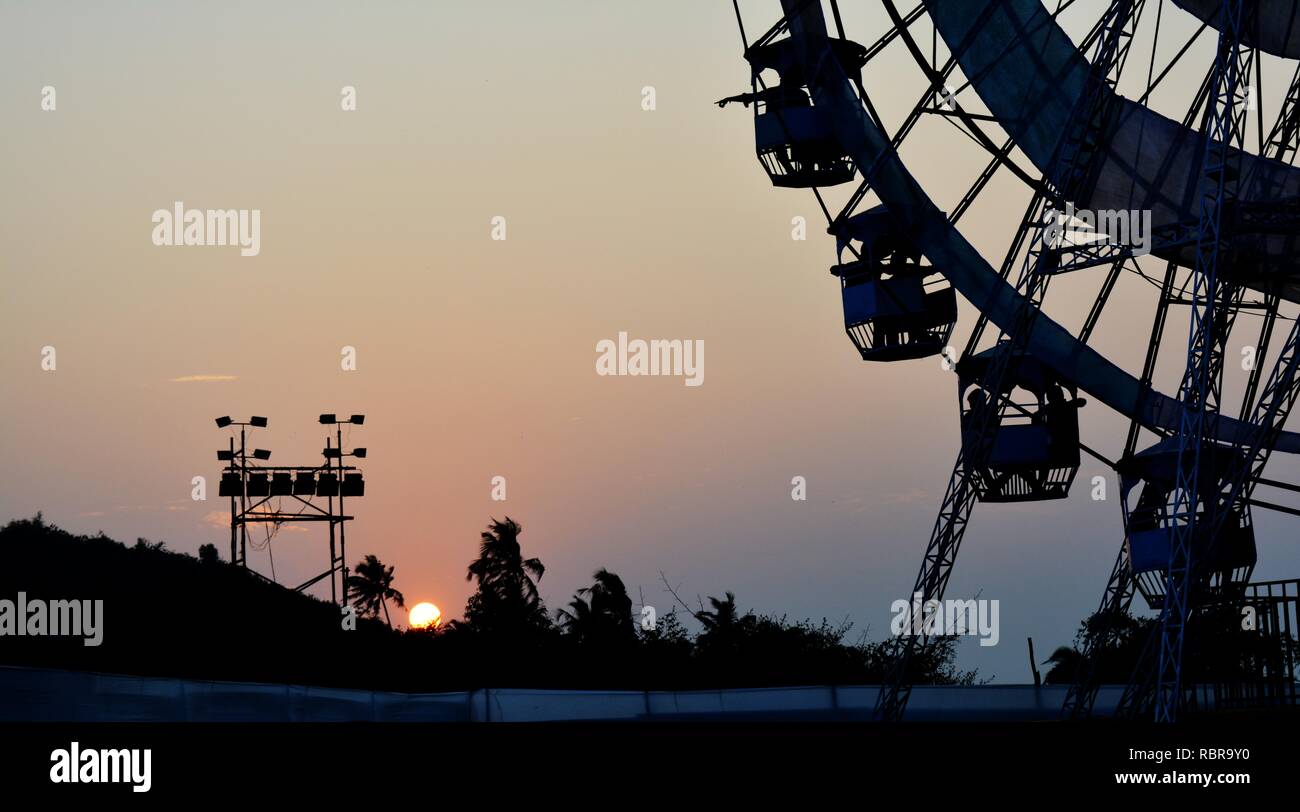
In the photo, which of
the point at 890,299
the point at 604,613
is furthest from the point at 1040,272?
the point at 604,613

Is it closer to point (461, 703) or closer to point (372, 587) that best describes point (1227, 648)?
point (461, 703)

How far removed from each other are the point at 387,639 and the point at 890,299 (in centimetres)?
6031

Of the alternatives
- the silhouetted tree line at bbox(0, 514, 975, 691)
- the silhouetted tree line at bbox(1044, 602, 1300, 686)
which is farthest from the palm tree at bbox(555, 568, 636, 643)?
the silhouetted tree line at bbox(1044, 602, 1300, 686)

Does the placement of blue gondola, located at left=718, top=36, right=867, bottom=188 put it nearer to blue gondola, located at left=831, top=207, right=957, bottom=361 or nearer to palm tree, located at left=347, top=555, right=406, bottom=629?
blue gondola, located at left=831, top=207, right=957, bottom=361

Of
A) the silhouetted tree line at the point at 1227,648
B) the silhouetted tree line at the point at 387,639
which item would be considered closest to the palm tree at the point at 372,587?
the silhouetted tree line at the point at 387,639

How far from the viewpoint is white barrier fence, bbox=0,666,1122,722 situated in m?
16.2

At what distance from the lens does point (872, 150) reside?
32.7m

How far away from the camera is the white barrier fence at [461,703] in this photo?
16250 mm

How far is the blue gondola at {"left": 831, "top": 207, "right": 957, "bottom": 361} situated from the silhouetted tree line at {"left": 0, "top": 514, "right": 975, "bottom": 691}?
3668 centimetres

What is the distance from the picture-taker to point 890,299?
32.6m

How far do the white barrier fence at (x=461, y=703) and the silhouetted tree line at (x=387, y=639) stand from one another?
109 feet

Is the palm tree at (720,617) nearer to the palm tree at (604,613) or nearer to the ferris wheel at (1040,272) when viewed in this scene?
the palm tree at (604,613)
